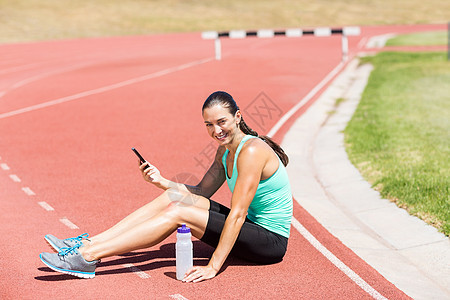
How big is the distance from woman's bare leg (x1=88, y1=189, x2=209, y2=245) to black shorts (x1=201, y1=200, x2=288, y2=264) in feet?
0.53

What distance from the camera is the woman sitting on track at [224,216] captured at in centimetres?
568

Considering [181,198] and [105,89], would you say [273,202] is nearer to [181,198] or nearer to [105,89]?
[181,198]

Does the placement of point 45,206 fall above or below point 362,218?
above

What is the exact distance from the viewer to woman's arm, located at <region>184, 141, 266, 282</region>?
5.63 metres

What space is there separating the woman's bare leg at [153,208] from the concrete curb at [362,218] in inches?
70.0

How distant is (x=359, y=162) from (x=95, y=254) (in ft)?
18.1

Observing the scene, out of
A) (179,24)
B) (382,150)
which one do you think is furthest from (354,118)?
(179,24)

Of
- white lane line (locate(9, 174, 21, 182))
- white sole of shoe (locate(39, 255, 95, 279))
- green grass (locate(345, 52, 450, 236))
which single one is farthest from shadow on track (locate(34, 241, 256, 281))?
white lane line (locate(9, 174, 21, 182))

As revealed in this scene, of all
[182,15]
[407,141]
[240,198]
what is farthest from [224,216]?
[182,15]

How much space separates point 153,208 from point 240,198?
3.00 ft

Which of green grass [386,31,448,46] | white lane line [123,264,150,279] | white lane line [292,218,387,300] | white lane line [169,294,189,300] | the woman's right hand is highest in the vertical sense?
the woman's right hand

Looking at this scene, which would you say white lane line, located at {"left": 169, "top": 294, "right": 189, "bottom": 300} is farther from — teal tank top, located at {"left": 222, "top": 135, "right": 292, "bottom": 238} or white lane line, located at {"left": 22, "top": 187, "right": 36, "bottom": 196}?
white lane line, located at {"left": 22, "top": 187, "right": 36, "bottom": 196}

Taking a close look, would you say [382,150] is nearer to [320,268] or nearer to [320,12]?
[320,268]

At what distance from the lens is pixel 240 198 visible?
5621mm
